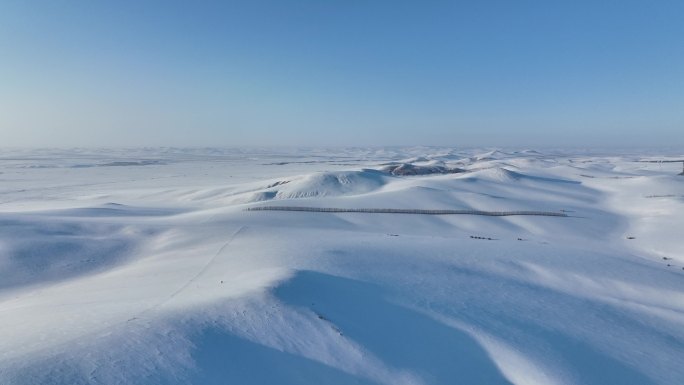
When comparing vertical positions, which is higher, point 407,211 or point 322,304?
point 322,304

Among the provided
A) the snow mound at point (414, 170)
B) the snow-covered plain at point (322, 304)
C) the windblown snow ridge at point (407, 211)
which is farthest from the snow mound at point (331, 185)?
the snow-covered plain at point (322, 304)

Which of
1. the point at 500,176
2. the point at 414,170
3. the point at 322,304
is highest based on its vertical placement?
the point at 322,304

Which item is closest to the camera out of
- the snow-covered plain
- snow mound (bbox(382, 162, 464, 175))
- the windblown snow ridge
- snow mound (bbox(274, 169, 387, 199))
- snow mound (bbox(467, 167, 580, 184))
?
the snow-covered plain

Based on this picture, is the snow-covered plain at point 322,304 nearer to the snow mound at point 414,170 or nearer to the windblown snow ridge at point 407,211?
the windblown snow ridge at point 407,211

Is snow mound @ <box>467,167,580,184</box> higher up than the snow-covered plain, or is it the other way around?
the snow-covered plain

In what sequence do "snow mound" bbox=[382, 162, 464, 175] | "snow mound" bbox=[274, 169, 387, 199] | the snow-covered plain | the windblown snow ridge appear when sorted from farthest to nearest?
"snow mound" bbox=[382, 162, 464, 175] < "snow mound" bbox=[274, 169, 387, 199] < the windblown snow ridge < the snow-covered plain

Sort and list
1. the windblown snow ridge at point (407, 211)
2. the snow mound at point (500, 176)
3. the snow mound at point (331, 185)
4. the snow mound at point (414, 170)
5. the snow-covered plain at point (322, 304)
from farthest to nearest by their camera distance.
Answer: the snow mound at point (414, 170)
the snow mound at point (500, 176)
the snow mound at point (331, 185)
the windblown snow ridge at point (407, 211)
the snow-covered plain at point (322, 304)

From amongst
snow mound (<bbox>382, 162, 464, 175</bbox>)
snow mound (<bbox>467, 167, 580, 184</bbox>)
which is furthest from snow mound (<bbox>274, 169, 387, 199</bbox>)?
snow mound (<bbox>382, 162, 464, 175</bbox>)

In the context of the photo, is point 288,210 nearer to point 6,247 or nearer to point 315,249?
point 315,249

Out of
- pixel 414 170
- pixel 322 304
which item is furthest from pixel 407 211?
pixel 414 170

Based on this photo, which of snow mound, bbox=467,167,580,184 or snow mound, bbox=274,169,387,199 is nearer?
snow mound, bbox=274,169,387,199

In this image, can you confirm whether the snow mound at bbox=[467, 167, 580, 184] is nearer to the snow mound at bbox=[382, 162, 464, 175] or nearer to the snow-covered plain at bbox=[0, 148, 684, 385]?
the snow mound at bbox=[382, 162, 464, 175]

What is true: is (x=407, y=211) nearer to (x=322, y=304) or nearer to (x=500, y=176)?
(x=322, y=304)
